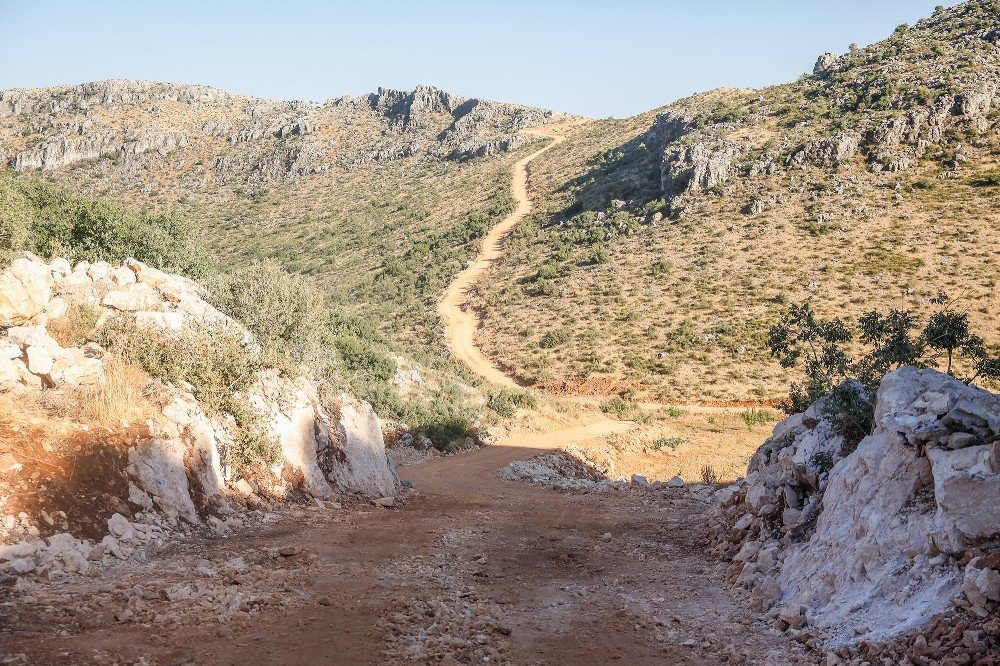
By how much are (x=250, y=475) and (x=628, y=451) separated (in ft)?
48.0

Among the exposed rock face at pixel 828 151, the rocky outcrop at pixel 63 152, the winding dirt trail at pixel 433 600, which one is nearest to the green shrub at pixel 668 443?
the winding dirt trail at pixel 433 600

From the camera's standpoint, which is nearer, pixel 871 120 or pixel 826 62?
pixel 871 120

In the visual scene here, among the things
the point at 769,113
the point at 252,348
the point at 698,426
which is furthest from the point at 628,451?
the point at 769,113

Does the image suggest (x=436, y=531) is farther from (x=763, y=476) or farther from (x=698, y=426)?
(x=698, y=426)

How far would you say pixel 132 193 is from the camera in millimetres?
65500

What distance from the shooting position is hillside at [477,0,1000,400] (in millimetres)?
31547

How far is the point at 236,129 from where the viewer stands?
83688 millimetres

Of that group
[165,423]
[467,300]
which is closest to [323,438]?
[165,423]

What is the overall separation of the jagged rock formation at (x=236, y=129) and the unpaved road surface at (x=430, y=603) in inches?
2916

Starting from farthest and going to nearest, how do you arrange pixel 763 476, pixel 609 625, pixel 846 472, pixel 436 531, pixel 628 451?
pixel 628 451, pixel 436 531, pixel 763 476, pixel 846 472, pixel 609 625

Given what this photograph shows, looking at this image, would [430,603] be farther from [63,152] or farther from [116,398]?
[63,152]

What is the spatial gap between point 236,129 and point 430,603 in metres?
90.1

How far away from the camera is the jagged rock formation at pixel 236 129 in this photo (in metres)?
72.5

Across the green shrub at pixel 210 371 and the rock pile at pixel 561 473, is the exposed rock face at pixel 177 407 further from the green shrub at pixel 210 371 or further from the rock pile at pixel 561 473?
the rock pile at pixel 561 473
